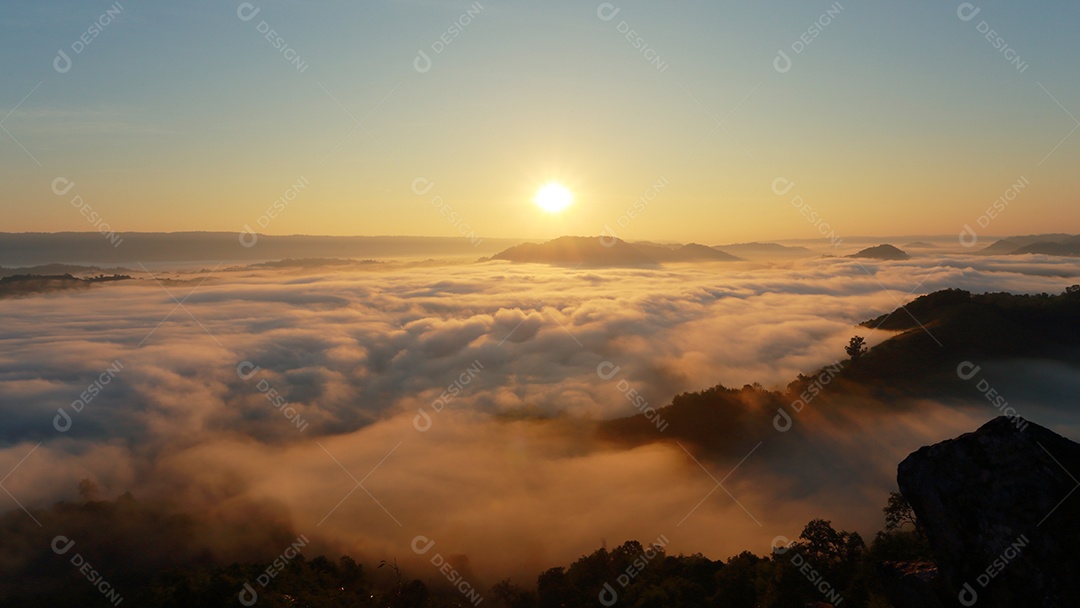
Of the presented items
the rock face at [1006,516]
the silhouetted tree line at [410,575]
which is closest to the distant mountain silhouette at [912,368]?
the silhouetted tree line at [410,575]

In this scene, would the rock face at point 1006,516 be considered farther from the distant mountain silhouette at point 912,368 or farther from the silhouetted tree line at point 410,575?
the distant mountain silhouette at point 912,368

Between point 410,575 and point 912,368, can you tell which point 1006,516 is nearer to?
point 410,575

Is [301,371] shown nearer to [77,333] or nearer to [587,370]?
[77,333]

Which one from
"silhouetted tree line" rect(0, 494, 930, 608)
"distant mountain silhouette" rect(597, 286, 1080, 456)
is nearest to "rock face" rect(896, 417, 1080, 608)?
"silhouetted tree line" rect(0, 494, 930, 608)

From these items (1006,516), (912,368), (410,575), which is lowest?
(912,368)

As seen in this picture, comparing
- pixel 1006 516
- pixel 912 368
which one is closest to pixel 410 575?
pixel 1006 516

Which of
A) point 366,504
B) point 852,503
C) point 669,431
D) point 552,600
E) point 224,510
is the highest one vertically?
point 224,510

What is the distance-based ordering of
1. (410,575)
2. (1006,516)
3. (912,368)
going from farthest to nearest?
1. (912,368)
2. (410,575)
3. (1006,516)

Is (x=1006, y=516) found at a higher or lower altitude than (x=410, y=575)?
lower

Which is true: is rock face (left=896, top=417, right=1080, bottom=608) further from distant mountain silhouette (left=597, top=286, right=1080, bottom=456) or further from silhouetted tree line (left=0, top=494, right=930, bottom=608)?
distant mountain silhouette (left=597, top=286, right=1080, bottom=456)

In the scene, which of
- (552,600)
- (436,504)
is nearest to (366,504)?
(436,504)
